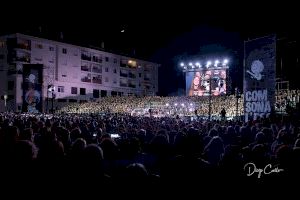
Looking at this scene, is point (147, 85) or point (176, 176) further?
point (147, 85)

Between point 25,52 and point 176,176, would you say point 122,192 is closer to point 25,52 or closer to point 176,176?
point 176,176

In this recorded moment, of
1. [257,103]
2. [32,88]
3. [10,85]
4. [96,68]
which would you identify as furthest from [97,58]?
[257,103]

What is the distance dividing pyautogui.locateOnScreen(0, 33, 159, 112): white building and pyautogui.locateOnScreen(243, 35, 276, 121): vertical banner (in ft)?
105

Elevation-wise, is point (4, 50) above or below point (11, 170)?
above

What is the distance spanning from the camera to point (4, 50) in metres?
60.2

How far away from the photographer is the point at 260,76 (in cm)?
2442

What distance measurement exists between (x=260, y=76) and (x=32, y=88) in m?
23.5

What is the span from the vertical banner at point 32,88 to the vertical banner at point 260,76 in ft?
69.2

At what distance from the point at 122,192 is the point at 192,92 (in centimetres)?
5914

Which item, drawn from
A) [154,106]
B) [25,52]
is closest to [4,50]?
[25,52]

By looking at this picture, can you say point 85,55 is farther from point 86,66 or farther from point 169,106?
point 169,106

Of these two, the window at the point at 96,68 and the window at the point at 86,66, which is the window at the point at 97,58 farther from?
the window at the point at 86,66

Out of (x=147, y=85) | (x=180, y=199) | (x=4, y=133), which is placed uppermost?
(x=147, y=85)

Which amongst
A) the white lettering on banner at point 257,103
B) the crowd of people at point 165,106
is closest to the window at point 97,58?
the crowd of people at point 165,106
